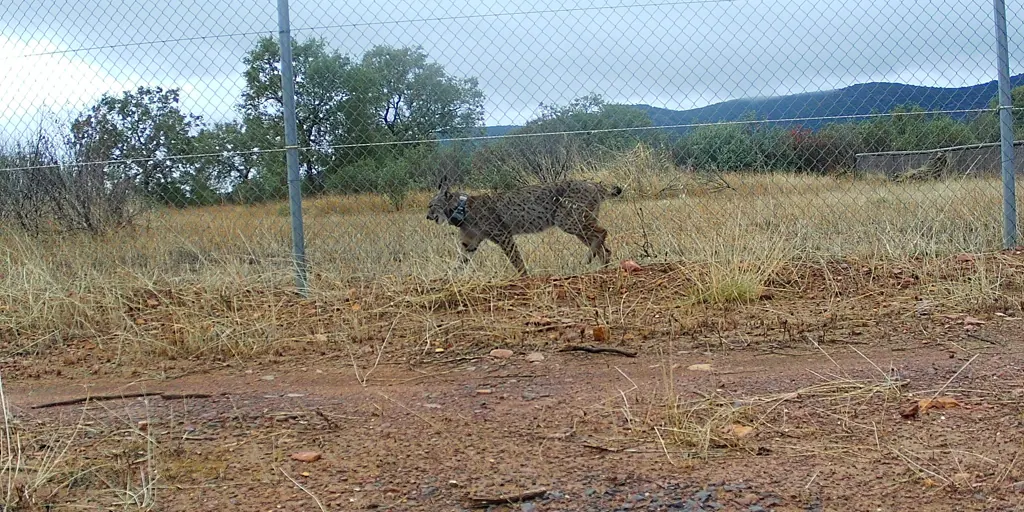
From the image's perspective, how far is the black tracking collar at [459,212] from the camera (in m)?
8.18

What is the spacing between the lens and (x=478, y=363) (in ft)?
13.9

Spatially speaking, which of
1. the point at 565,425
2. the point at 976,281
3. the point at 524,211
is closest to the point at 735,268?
the point at 976,281

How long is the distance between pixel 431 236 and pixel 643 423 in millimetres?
4723

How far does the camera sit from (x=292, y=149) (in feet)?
18.1

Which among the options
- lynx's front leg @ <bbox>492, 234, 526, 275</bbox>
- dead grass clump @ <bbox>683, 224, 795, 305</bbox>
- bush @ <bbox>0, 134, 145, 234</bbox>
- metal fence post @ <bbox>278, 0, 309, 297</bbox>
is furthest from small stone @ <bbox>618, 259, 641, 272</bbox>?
bush @ <bbox>0, 134, 145, 234</bbox>

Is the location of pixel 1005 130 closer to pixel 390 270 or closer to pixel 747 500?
pixel 390 270

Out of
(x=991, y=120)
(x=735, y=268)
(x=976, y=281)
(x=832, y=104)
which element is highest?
(x=832, y=104)

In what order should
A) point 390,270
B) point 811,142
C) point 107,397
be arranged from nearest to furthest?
point 107,397 < point 390,270 < point 811,142

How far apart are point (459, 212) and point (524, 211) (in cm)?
66

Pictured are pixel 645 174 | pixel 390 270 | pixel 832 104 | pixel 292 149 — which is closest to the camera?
pixel 292 149

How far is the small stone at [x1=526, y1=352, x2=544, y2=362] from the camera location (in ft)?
13.8

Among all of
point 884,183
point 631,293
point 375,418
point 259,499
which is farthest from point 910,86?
point 259,499

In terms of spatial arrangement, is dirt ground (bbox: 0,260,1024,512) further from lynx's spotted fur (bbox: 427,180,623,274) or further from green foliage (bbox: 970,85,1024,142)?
lynx's spotted fur (bbox: 427,180,623,274)

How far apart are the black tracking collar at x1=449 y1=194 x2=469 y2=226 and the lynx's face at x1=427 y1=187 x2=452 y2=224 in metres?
0.11
